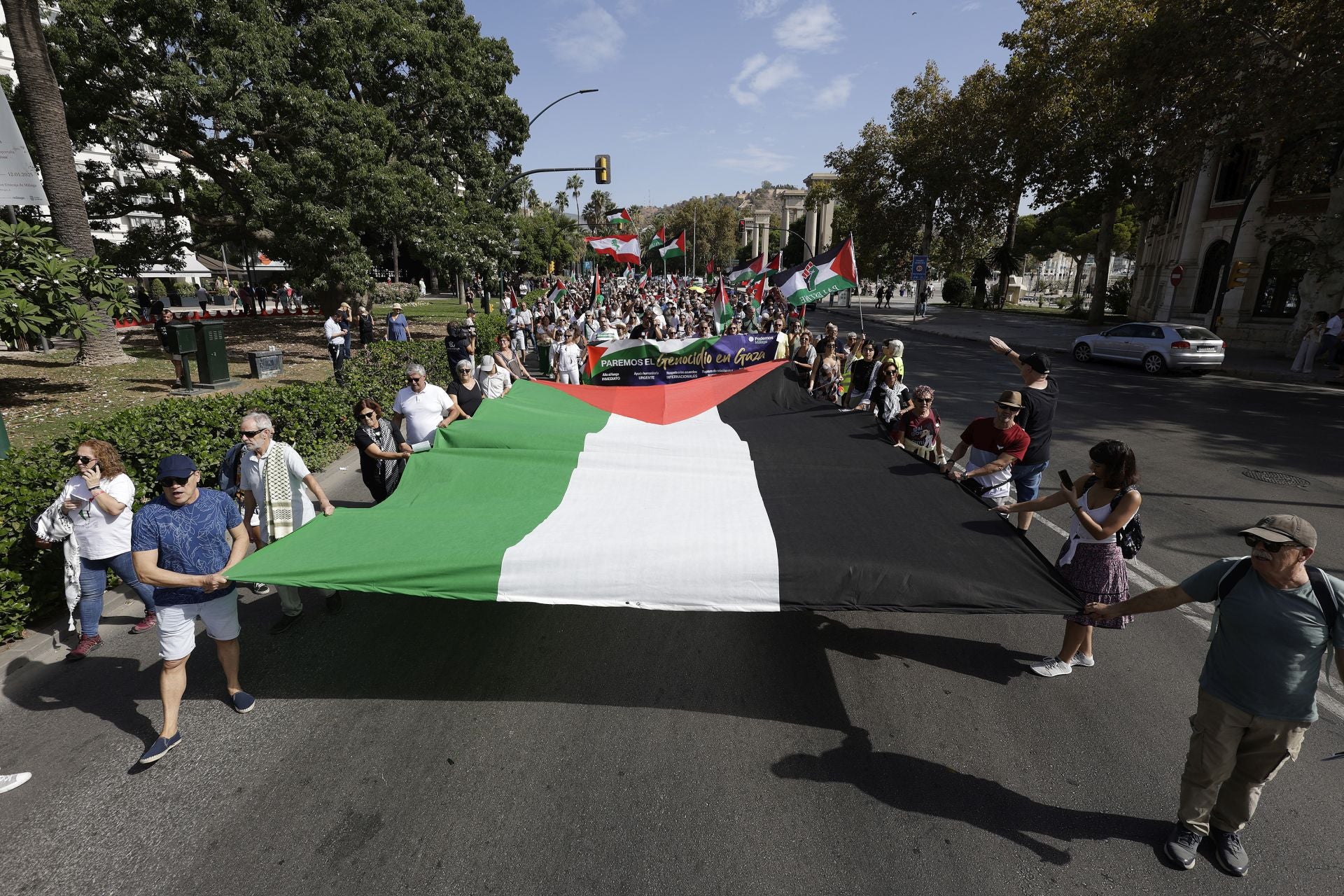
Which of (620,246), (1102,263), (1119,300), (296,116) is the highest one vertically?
(296,116)

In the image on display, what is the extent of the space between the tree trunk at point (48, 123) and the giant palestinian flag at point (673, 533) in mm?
11358

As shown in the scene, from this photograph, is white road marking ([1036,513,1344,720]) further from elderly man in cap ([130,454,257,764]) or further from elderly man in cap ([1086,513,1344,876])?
elderly man in cap ([130,454,257,764])

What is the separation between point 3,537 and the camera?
4973mm

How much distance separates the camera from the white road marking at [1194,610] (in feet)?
14.4

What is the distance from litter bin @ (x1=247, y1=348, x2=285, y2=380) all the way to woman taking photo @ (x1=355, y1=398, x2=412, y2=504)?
11481 millimetres

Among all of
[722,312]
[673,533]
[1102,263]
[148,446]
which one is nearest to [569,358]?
[148,446]

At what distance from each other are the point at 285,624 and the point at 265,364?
502 inches

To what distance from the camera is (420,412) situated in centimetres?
677

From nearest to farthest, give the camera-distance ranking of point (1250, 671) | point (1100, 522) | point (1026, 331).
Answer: point (1250, 671) < point (1100, 522) < point (1026, 331)

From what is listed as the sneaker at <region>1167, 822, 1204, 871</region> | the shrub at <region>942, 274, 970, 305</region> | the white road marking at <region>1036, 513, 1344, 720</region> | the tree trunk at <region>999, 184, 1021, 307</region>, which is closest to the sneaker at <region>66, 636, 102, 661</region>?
the sneaker at <region>1167, 822, 1204, 871</region>

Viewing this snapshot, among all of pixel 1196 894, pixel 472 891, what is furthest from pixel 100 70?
pixel 1196 894

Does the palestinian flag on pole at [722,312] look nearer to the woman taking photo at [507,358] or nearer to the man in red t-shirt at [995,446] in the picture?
the woman taking photo at [507,358]

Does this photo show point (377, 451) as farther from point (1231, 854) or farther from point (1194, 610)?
point (1194, 610)

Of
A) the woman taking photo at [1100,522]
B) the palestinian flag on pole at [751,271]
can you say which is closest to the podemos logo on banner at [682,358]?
the woman taking photo at [1100,522]
